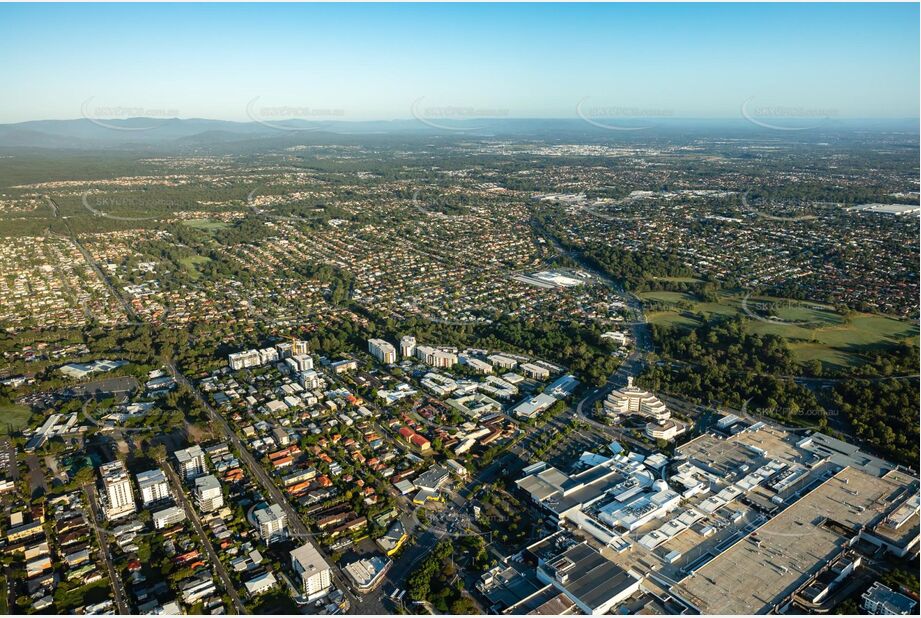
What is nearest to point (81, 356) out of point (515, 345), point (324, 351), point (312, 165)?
point (324, 351)

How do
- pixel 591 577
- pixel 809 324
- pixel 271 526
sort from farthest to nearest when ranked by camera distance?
pixel 809 324
pixel 271 526
pixel 591 577

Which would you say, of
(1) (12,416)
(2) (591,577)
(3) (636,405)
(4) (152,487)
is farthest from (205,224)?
(2) (591,577)

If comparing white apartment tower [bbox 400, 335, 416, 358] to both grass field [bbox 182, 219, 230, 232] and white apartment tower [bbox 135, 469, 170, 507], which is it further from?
grass field [bbox 182, 219, 230, 232]

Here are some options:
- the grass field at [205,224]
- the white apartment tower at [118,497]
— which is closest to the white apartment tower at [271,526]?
the white apartment tower at [118,497]

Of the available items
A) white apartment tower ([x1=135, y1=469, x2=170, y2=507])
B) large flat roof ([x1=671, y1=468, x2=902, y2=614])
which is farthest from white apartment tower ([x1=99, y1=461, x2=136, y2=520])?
large flat roof ([x1=671, y1=468, x2=902, y2=614])

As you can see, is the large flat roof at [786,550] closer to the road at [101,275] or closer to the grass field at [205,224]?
the road at [101,275]

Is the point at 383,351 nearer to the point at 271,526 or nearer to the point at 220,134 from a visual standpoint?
the point at 271,526

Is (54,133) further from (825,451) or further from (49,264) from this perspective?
(825,451)
